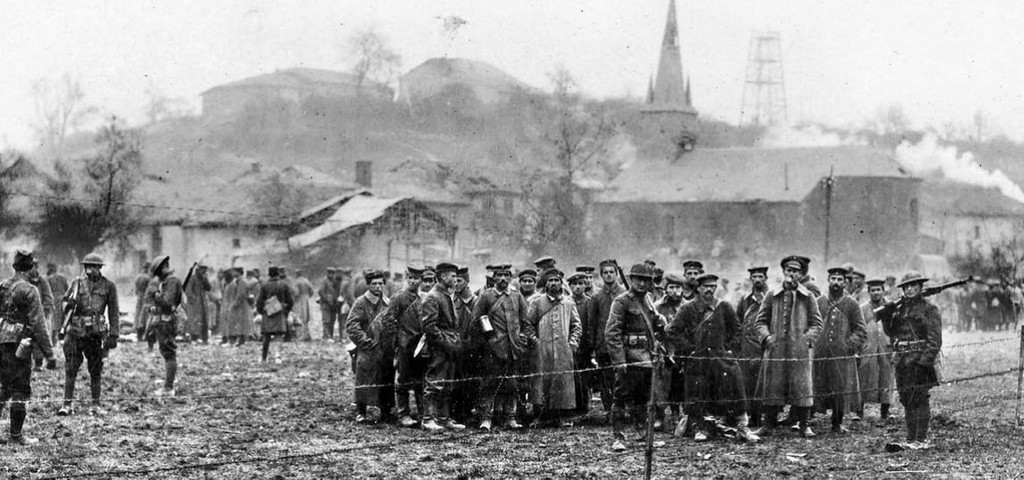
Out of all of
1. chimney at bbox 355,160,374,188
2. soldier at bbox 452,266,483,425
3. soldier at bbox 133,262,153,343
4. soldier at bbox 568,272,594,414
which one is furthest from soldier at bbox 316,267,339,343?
chimney at bbox 355,160,374,188

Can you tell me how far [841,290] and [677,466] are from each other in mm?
3461

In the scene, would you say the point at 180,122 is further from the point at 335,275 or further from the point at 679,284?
the point at 679,284

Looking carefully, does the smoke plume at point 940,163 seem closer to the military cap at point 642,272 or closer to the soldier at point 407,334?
the military cap at point 642,272

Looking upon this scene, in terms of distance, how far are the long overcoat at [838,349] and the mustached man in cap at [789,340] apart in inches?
22.1

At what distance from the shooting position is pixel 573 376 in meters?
12.1

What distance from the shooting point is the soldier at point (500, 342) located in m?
11.9

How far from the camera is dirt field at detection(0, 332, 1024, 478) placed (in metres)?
9.52

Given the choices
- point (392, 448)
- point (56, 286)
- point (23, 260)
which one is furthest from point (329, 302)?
point (392, 448)

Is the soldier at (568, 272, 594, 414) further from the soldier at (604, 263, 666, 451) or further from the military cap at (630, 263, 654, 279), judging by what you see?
the military cap at (630, 263, 654, 279)

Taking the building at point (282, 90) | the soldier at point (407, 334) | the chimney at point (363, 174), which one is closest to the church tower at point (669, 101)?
the chimney at point (363, 174)

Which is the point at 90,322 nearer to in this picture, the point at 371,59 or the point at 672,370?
the point at 672,370

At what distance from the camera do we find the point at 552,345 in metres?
12.1

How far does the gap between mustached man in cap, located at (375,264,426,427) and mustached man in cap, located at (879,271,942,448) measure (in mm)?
4961

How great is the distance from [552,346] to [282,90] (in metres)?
98.9
